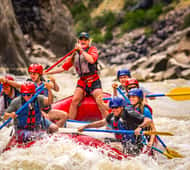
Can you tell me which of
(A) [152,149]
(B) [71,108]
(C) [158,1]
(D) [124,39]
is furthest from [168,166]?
(C) [158,1]

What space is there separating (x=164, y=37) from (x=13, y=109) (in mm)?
25724

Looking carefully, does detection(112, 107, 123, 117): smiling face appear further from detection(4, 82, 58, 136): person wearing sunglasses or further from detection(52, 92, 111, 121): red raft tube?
detection(52, 92, 111, 121): red raft tube

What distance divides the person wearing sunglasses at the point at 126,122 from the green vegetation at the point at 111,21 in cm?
2438

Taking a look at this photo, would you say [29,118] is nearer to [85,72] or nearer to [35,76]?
[35,76]

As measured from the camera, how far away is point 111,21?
1592 inches

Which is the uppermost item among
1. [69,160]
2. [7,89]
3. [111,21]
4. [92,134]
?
[111,21]

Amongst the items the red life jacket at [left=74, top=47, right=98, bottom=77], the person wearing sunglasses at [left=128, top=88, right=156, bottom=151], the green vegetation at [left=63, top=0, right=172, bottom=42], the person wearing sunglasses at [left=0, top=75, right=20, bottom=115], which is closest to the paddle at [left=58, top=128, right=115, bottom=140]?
the person wearing sunglasses at [left=128, top=88, right=156, bottom=151]

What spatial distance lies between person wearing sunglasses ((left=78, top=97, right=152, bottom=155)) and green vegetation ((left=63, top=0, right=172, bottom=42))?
80.0 ft

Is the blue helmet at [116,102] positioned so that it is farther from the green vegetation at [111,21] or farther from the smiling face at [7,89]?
the green vegetation at [111,21]

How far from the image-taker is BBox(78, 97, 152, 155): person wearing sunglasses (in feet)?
11.5

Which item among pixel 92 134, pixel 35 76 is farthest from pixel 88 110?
pixel 92 134

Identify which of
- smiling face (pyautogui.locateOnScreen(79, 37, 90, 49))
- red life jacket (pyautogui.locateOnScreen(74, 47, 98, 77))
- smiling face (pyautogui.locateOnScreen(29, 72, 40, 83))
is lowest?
smiling face (pyautogui.locateOnScreen(29, 72, 40, 83))

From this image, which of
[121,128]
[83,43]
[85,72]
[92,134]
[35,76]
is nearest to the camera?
[121,128]

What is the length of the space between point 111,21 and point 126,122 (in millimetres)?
37751
